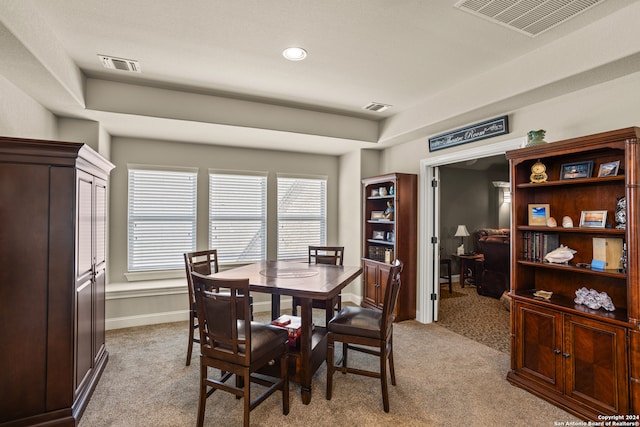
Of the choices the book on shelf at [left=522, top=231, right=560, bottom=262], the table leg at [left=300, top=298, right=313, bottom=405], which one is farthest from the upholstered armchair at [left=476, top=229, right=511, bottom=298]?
the table leg at [left=300, top=298, right=313, bottom=405]

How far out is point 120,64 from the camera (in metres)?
2.92

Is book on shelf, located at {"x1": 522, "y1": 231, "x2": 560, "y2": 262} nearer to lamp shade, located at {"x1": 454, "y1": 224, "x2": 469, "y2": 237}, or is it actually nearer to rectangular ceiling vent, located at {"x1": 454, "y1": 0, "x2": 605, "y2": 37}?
rectangular ceiling vent, located at {"x1": 454, "y1": 0, "x2": 605, "y2": 37}

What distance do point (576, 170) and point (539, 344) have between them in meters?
1.41

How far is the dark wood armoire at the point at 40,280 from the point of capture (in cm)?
201

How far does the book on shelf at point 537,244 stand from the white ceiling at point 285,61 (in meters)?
1.23

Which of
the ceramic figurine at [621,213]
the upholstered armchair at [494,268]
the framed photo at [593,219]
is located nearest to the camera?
the ceramic figurine at [621,213]

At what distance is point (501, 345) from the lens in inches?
140

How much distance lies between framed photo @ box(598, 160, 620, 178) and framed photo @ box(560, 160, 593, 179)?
3.0 inches

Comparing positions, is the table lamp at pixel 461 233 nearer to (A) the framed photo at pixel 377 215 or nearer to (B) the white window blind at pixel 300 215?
(A) the framed photo at pixel 377 215

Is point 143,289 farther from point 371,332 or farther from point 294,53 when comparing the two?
point 294,53

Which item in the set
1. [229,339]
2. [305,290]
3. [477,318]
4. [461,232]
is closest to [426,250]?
[477,318]

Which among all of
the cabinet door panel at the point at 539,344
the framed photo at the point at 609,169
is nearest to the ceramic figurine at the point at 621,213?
the framed photo at the point at 609,169

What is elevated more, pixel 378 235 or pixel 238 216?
pixel 238 216

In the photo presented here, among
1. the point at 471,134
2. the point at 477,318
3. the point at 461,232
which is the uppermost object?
the point at 471,134
